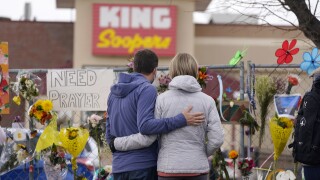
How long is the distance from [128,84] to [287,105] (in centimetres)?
208

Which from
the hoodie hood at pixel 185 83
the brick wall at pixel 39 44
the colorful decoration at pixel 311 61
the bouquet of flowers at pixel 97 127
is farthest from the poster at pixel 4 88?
the brick wall at pixel 39 44

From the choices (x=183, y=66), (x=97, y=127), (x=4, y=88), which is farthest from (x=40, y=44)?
(x=183, y=66)

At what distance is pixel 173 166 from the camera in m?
5.39

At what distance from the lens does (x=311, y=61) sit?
712 cm

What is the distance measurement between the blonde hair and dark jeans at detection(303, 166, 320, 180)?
1196 mm

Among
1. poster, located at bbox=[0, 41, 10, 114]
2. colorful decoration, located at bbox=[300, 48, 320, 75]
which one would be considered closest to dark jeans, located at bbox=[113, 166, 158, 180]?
colorful decoration, located at bbox=[300, 48, 320, 75]

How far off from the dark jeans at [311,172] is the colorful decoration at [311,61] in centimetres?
152

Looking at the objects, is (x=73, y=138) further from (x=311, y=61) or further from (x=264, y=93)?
(x=311, y=61)

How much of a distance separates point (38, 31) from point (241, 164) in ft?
64.4

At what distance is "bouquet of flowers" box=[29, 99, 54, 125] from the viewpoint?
7.22 meters

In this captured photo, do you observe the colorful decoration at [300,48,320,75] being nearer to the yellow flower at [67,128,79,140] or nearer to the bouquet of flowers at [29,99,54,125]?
the yellow flower at [67,128,79,140]

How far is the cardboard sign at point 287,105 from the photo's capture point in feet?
23.4

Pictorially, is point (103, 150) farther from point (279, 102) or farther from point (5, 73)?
point (279, 102)

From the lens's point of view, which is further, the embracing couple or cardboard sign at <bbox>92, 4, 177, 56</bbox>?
cardboard sign at <bbox>92, 4, 177, 56</bbox>
